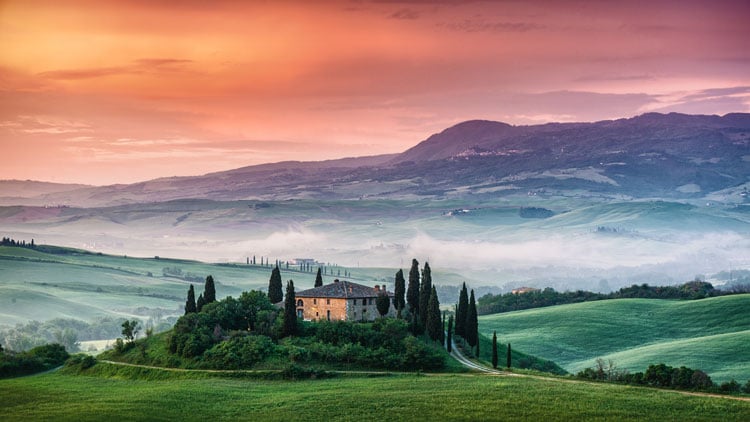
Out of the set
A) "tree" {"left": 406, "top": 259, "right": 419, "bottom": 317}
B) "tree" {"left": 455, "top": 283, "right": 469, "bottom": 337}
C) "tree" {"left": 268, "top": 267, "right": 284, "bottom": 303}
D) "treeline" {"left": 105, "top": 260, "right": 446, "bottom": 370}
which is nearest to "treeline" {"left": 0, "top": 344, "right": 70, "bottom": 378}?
"treeline" {"left": 105, "top": 260, "right": 446, "bottom": 370}

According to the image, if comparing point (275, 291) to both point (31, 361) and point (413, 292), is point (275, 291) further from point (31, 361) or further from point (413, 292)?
point (31, 361)

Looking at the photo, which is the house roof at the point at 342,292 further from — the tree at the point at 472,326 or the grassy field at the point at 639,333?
the grassy field at the point at 639,333

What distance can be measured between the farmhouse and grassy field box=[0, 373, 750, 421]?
720 inches

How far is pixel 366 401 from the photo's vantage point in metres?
84.8

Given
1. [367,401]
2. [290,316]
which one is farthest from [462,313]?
[367,401]

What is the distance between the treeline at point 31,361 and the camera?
110 metres

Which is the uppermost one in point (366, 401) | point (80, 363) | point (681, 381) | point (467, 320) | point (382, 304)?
point (382, 304)

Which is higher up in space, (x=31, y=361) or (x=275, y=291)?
(x=275, y=291)

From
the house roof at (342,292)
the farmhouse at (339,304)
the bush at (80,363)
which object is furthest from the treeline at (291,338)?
the bush at (80,363)

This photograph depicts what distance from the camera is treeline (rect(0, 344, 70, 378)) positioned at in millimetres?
110312

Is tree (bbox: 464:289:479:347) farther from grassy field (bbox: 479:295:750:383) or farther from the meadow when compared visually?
grassy field (bbox: 479:295:750:383)

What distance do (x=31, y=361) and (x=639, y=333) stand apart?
320ft

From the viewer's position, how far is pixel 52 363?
116 meters

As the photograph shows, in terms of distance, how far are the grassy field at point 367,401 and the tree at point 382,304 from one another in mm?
19538
